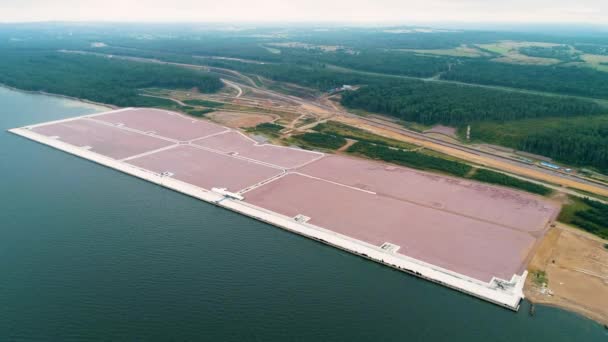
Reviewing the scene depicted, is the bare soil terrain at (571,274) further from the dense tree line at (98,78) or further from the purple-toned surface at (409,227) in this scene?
the dense tree line at (98,78)

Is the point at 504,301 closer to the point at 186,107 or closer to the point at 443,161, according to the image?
the point at 443,161

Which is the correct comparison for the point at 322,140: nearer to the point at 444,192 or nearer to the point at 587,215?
the point at 444,192

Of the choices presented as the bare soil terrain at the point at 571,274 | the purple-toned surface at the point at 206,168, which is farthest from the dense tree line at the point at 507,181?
the purple-toned surface at the point at 206,168

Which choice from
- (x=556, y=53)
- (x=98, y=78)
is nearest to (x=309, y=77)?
(x=98, y=78)

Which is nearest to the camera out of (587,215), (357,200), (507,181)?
(587,215)

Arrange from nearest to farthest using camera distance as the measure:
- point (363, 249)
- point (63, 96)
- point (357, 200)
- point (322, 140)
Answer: point (363, 249), point (357, 200), point (322, 140), point (63, 96)

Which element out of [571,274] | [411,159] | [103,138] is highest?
[103,138]
